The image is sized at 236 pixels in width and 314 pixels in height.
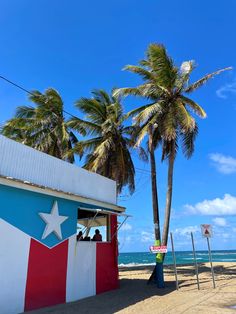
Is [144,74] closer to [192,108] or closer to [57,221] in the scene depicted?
[192,108]

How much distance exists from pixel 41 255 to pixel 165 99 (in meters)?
11.5

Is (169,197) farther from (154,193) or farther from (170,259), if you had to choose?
(170,259)

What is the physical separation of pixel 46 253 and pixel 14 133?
58.3 ft

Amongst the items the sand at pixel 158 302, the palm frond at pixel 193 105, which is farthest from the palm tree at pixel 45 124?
the sand at pixel 158 302

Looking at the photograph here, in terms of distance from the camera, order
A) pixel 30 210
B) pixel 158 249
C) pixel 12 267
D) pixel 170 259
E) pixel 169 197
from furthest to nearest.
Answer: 1. pixel 170 259
2. pixel 169 197
3. pixel 158 249
4. pixel 30 210
5. pixel 12 267

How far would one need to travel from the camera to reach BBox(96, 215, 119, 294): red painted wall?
14039mm

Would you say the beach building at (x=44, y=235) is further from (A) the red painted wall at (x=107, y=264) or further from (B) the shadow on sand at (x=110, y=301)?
(B) the shadow on sand at (x=110, y=301)

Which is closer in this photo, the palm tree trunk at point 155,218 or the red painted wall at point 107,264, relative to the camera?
the red painted wall at point 107,264

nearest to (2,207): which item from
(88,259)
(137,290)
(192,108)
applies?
(88,259)

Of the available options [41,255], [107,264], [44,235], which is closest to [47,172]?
[44,235]

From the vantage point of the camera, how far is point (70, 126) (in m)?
22.5

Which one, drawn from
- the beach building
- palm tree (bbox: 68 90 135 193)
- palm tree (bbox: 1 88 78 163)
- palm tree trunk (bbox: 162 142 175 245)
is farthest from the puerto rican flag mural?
palm tree (bbox: 1 88 78 163)

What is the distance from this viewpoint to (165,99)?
19.0m

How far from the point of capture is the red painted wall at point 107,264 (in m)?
14.0
